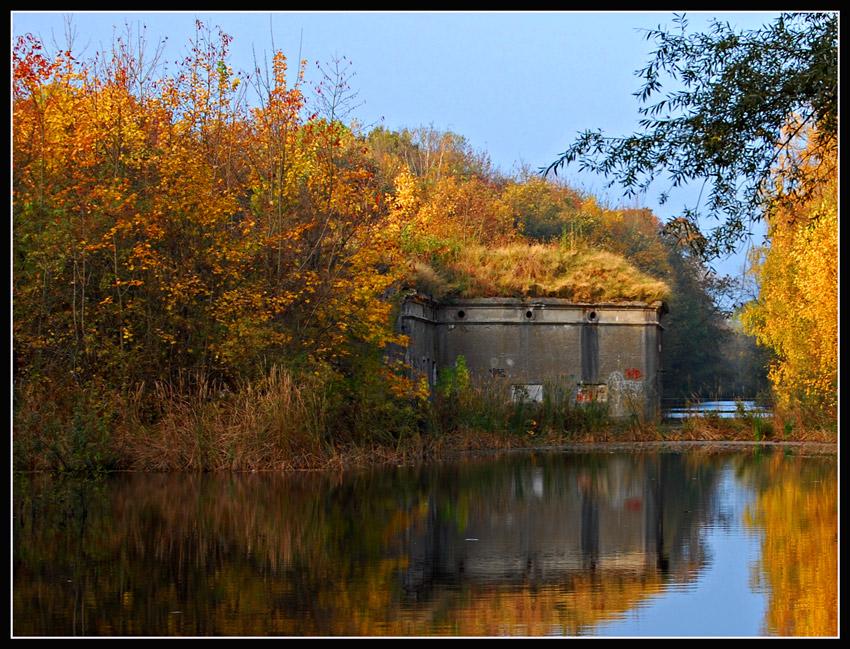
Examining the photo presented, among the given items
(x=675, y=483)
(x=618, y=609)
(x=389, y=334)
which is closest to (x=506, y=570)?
(x=618, y=609)

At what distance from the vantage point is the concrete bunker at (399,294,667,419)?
31.5 metres

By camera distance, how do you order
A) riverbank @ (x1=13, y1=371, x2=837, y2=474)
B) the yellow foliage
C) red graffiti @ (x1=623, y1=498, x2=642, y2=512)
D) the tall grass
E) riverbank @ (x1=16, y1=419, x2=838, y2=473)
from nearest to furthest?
1. red graffiti @ (x1=623, y1=498, x2=642, y2=512)
2. riverbank @ (x1=13, y1=371, x2=837, y2=474)
3. riverbank @ (x1=16, y1=419, x2=838, y2=473)
4. the yellow foliage
5. the tall grass

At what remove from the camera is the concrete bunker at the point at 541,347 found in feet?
104

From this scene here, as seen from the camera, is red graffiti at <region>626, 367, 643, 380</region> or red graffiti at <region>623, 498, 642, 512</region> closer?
red graffiti at <region>623, 498, 642, 512</region>

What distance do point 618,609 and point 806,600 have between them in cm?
133

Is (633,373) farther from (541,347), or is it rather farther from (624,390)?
(541,347)

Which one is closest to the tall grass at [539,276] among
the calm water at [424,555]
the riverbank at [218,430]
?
the riverbank at [218,430]

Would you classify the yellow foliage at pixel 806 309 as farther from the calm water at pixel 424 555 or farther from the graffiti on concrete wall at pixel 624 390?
the calm water at pixel 424 555

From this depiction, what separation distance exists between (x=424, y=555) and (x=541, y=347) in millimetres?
20341

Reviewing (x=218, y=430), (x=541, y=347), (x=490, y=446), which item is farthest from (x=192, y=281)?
(x=541, y=347)

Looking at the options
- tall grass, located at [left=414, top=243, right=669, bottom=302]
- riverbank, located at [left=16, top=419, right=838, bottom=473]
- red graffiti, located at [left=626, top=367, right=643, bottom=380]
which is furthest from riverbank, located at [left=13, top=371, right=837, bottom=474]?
red graffiti, located at [left=626, top=367, right=643, bottom=380]

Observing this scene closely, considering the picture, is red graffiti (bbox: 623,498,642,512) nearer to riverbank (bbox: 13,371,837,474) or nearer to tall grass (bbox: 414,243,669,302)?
riverbank (bbox: 13,371,837,474)

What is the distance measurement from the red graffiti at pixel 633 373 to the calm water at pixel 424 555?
1208cm

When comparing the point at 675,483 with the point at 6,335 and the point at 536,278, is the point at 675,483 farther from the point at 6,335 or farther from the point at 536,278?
the point at 536,278
